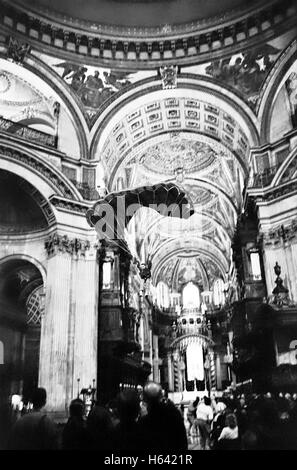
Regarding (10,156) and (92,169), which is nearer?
(10,156)

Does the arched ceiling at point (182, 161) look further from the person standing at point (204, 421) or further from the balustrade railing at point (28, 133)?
the person standing at point (204, 421)

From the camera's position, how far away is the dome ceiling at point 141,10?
611 inches

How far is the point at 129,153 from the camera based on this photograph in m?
19.5

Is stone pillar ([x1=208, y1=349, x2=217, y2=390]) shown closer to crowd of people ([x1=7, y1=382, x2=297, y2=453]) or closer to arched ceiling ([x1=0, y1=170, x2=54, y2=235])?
arched ceiling ([x1=0, y1=170, x2=54, y2=235])

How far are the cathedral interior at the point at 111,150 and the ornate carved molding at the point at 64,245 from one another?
0.05 meters

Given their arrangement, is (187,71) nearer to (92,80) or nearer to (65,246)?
(92,80)

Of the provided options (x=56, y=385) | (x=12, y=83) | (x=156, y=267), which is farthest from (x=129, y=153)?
(x=156, y=267)

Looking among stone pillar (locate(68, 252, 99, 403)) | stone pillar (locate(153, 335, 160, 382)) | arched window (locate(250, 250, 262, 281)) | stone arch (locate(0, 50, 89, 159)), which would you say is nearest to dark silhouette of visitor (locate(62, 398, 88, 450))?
stone pillar (locate(68, 252, 99, 403))

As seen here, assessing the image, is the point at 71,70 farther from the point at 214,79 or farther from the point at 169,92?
the point at 214,79

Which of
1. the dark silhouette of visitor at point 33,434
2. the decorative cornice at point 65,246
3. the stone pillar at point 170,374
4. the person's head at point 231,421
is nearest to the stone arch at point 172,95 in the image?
the decorative cornice at point 65,246

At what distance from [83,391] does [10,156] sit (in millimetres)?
7654

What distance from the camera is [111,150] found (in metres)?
18.1

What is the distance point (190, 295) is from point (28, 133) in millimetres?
25260
